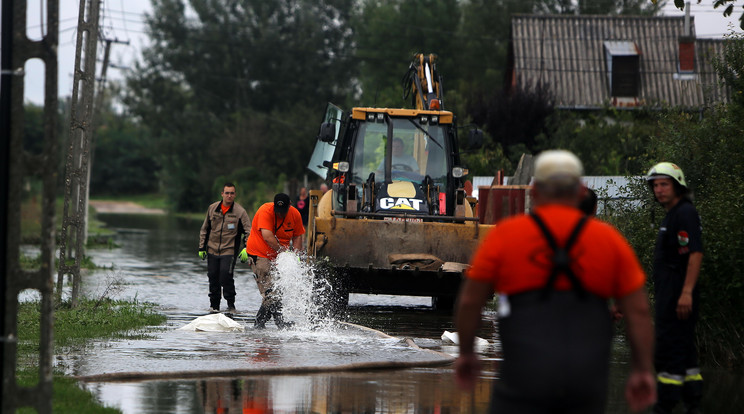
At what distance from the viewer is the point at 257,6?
77312 mm

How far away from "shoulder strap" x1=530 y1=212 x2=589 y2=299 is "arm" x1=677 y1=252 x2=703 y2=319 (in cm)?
308

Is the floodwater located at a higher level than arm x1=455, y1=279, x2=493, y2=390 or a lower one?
lower

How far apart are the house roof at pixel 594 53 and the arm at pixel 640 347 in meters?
35.4

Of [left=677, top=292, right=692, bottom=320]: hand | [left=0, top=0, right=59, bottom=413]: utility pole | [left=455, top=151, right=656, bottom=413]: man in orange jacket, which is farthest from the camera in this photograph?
[left=677, top=292, right=692, bottom=320]: hand

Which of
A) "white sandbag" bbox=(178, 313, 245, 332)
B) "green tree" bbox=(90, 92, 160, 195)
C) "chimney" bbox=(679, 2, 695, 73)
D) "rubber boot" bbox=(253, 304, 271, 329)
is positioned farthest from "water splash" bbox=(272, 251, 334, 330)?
"green tree" bbox=(90, 92, 160, 195)

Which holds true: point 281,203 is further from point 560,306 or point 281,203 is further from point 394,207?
point 560,306

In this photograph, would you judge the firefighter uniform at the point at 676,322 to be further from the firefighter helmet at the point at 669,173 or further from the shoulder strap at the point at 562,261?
Answer: the shoulder strap at the point at 562,261

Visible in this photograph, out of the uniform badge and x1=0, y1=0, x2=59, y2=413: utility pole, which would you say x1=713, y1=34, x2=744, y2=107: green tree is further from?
x1=0, y1=0, x2=59, y2=413: utility pole

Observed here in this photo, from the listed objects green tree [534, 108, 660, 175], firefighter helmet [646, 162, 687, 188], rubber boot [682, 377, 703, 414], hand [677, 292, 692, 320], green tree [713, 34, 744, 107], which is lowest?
rubber boot [682, 377, 703, 414]

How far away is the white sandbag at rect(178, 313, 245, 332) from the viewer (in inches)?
492

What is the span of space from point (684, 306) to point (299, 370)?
11.2 ft

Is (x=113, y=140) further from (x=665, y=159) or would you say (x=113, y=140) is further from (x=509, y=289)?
(x=509, y=289)

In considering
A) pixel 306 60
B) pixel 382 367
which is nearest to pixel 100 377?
pixel 382 367

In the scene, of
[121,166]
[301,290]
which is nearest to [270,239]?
[301,290]
